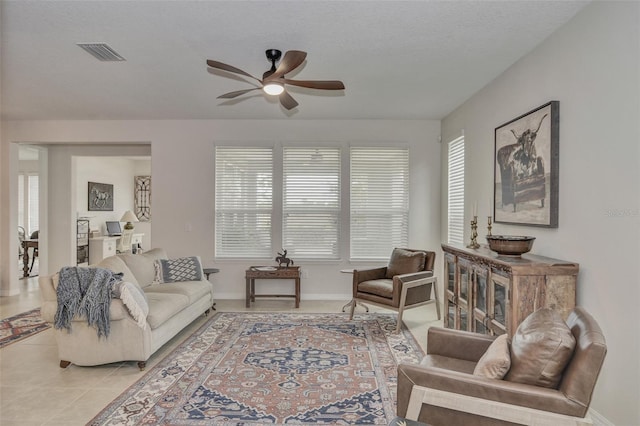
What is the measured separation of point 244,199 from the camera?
18.9 ft

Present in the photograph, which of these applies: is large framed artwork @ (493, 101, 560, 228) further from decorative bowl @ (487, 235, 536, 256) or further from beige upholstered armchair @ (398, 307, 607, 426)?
beige upholstered armchair @ (398, 307, 607, 426)

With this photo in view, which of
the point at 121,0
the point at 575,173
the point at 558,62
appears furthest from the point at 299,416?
the point at 558,62

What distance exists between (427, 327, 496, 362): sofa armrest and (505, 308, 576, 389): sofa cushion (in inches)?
20.6

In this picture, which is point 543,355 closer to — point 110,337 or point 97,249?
point 110,337

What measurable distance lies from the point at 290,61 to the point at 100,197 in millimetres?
8065

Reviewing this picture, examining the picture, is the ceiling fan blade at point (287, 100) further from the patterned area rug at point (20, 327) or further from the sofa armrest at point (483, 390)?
the patterned area rug at point (20, 327)

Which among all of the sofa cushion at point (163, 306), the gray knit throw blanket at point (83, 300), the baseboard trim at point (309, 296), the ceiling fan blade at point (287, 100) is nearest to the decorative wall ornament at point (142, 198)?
the baseboard trim at point (309, 296)

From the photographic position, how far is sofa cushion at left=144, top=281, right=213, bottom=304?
13.4 ft

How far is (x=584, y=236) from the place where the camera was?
2.50 meters

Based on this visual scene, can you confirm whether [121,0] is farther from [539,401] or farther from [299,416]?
[539,401]

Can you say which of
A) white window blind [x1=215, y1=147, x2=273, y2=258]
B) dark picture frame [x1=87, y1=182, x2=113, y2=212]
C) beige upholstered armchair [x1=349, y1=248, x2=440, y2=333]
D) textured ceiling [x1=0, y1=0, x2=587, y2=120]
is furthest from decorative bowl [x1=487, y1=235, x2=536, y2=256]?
dark picture frame [x1=87, y1=182, x2=113, y2=212]

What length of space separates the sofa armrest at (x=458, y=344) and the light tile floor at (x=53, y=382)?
1496mm

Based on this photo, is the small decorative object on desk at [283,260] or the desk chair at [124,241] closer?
the small decorative object on desk at [283,260]

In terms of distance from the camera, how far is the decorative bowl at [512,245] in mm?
2818
